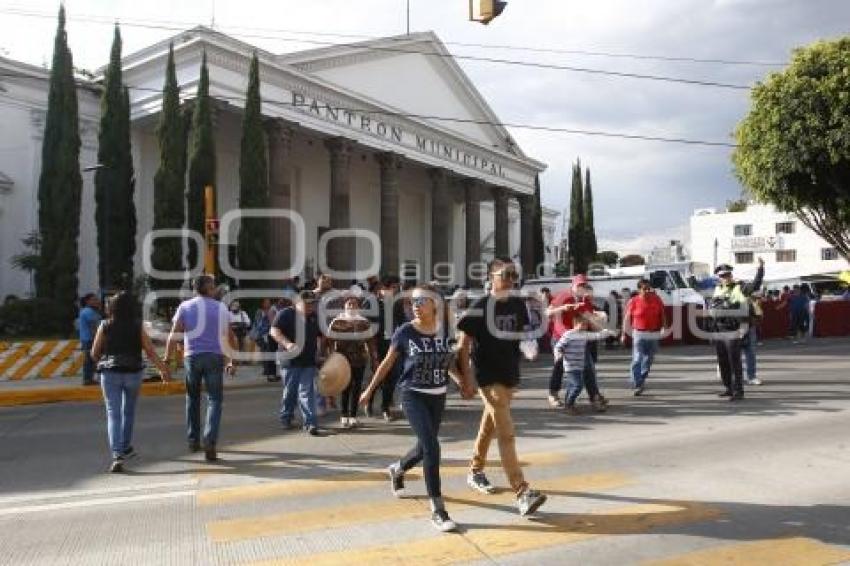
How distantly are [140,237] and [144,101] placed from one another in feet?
15.2

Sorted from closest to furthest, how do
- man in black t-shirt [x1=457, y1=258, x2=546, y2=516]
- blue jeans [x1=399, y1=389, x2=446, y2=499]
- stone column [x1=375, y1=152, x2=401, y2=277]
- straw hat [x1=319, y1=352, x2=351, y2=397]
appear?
blue jeans [x1=399, y1=389, x2=446, y2=499], man in black t-shirt [x1=457, y1=258, x2=546, y2=516], straw hat [x1=319, y1=352, x2=351, y2=397], stone column [x1=375, y1=152, x2=401, y2=277]

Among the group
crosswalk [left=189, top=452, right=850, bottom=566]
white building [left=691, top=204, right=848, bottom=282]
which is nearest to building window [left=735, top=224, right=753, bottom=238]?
white building [left=691, top=204, right=848, bottom=282]

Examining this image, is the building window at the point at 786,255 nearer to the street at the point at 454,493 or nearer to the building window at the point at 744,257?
the building window at the point at 744,257

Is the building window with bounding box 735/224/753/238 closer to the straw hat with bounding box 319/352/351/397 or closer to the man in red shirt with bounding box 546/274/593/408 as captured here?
the man in red shirt with bounding box 546/274/593/408

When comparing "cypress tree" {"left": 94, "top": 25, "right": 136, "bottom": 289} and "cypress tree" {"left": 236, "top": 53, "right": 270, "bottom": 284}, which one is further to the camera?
"cypress tree" {"left": 236, "top": 53, "right": 270, "bottom": 284}

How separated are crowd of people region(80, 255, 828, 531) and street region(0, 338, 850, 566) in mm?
346

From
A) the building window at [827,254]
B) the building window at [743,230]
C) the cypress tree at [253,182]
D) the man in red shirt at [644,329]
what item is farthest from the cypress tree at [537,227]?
the man in red shirt at [644,329]

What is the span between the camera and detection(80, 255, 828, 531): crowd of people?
19.8 feet

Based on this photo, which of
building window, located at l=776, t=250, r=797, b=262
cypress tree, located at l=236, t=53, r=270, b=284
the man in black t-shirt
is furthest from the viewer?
building window, located at l=776, t=250, r=797, b=262

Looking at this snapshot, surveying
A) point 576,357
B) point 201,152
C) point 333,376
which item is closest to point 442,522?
point 333,376

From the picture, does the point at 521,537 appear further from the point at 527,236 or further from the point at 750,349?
the point at 527,236

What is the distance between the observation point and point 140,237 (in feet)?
92.8

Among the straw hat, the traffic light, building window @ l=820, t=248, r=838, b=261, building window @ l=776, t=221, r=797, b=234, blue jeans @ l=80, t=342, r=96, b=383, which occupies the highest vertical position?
building window @ l=776, t=221, r=797, b=234

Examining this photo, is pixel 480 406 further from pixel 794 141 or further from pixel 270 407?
pixel 794 141
